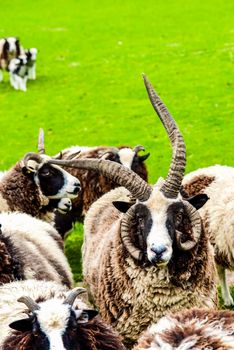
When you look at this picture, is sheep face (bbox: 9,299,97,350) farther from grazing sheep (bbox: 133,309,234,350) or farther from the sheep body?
the sheep body

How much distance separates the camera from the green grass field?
64.1 feet

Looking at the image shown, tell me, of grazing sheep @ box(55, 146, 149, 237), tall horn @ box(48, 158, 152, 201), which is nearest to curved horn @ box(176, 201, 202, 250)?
tall horn @ box(48, 158, 152, 201)

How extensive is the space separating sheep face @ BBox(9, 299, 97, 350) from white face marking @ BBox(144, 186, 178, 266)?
1.12 meters

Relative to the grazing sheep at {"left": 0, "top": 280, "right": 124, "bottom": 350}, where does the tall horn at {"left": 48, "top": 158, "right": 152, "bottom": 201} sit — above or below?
above

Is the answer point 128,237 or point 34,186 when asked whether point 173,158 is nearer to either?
point 128,237

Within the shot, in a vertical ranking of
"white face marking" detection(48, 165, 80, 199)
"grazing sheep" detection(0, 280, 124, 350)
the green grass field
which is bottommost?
the green grass field

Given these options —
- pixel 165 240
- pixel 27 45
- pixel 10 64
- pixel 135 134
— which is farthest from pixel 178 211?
pixel 27 45

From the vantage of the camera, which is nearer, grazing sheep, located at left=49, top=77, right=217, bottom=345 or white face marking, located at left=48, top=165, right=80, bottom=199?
grazing sheep, located at left=49, top=77, right=217, bottom=345

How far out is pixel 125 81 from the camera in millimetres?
26812

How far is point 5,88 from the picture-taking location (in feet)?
91.1

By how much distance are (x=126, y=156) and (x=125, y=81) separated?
48.8 ft

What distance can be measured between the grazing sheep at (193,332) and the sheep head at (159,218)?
1.71 m

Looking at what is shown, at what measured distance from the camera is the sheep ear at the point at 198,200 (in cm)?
751

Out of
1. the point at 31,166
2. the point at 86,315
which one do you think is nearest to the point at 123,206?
the point at 86,315
